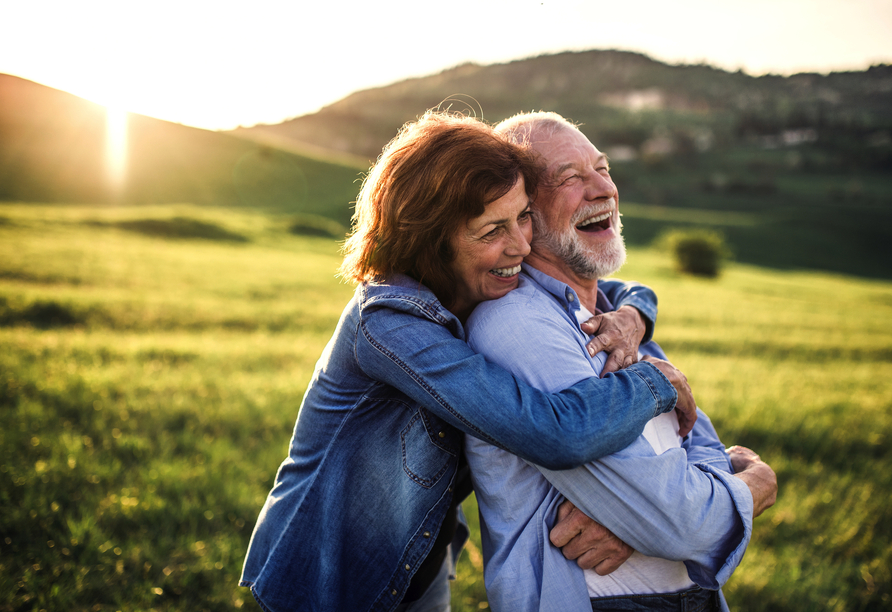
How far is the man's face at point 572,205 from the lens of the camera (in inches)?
106

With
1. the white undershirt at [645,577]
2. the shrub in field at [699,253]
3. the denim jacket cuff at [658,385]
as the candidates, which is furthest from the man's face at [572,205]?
the shrub in field at [699,253]

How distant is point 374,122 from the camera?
129375 millimetres

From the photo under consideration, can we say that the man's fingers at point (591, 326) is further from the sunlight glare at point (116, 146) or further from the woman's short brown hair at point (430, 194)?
the sunlight glare at point (116, 146)

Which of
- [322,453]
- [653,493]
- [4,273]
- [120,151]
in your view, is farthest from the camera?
[120,151]

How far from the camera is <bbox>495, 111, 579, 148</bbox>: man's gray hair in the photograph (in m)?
2.69

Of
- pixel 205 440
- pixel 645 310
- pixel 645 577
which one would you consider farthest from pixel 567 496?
pixel 205 440

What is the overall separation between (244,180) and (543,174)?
55.0m

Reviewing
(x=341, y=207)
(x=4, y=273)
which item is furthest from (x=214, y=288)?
(x=341, y=207)

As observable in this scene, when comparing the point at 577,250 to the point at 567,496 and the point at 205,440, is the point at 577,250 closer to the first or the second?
the point at 567,496

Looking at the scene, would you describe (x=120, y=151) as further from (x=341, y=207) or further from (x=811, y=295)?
(x=811, y=295)

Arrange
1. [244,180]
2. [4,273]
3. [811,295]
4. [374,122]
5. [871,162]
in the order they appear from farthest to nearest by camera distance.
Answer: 1. [374,122]
2. [871,162]
3. [244,180]
4. [811,295]
5. [4,273]

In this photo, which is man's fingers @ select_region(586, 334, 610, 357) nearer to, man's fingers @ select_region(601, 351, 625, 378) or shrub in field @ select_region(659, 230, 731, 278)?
man's fingers @ select_region(601, 351, 625, 378)

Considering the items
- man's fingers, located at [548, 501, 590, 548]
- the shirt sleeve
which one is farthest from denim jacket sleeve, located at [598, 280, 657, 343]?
man's fingers, located at [548, 501, 590, 548]

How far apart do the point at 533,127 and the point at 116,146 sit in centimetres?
5635
